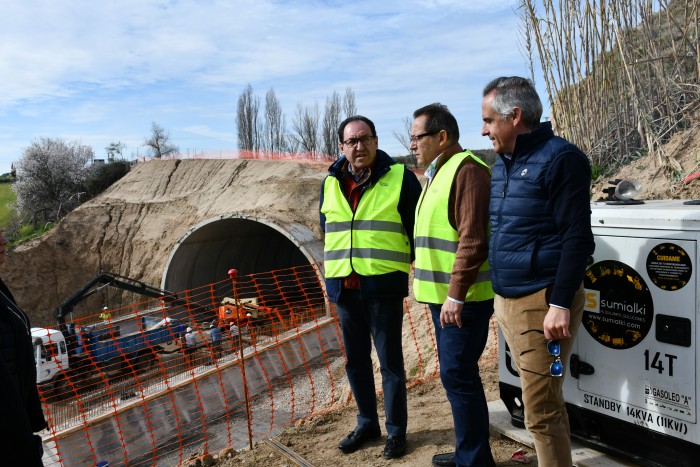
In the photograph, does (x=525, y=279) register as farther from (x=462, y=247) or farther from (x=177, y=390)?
(x=177, y=390)

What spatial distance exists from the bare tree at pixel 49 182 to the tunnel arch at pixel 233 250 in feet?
42.0

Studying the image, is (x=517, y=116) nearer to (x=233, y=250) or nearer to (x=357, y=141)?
(x=357, y=141)

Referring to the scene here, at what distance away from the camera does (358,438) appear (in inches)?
158

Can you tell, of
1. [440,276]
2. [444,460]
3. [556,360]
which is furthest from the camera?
[444,460]

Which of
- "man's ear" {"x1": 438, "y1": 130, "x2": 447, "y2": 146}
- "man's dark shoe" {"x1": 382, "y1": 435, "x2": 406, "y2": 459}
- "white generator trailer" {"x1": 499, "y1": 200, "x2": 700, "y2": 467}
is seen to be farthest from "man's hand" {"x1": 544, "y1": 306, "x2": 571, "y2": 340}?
"man's dark shoe" {"x1": 382, "y1": 435, "x2": 406, "y2": 459}

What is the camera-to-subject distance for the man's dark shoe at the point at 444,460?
3.50 meters

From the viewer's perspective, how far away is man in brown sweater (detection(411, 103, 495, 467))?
2994 mm

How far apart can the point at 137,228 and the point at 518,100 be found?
72.9 ft

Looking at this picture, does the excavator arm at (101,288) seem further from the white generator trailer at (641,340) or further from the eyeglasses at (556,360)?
the eyeglasses at (556,360)

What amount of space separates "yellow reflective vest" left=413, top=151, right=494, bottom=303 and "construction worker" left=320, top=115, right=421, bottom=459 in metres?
0.45

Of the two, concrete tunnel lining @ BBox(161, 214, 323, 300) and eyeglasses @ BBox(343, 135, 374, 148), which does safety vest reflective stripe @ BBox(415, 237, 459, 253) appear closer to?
eyeglasses @ BBox(343, 135, 374, 148)

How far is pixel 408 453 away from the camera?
3.84 m

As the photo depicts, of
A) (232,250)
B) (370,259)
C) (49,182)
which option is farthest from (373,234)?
(49,182)

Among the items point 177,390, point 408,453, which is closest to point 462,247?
point 408,453
